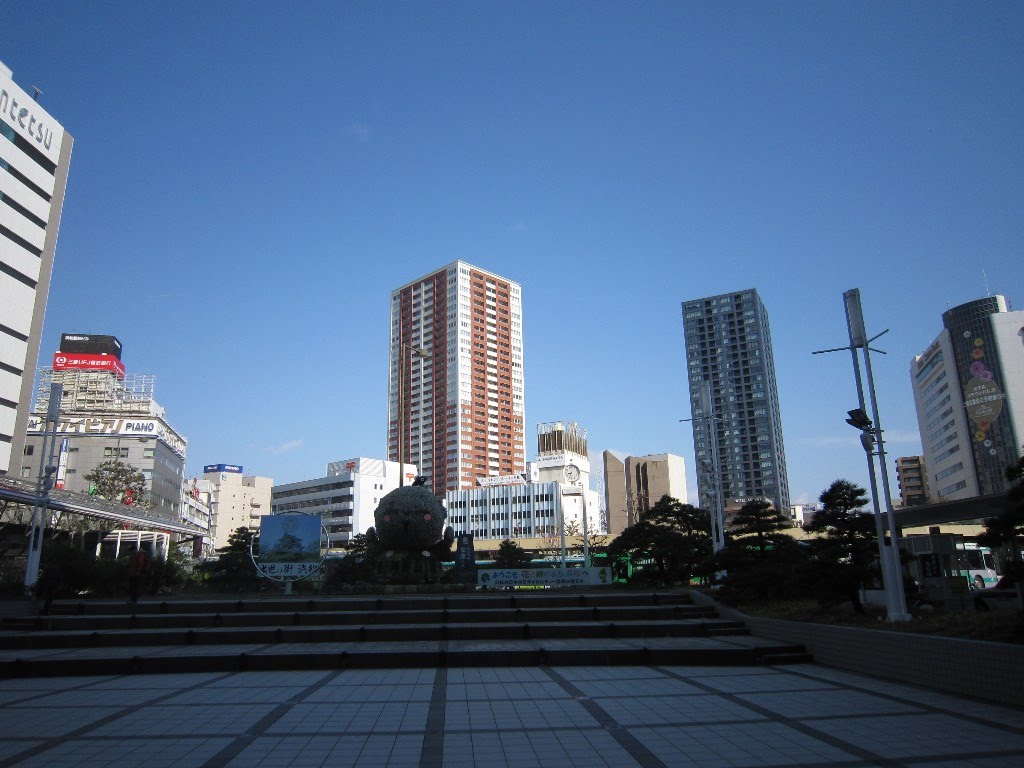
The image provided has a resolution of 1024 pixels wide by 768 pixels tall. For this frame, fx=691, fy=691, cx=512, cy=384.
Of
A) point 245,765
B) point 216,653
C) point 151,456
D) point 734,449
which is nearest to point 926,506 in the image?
point 216,653

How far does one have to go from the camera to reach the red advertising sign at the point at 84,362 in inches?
2876

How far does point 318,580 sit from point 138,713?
1286cm

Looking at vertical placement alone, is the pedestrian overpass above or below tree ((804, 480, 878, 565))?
above

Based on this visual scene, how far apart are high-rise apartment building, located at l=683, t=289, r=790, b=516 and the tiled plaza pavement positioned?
119m

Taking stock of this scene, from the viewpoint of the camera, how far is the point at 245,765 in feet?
19.7

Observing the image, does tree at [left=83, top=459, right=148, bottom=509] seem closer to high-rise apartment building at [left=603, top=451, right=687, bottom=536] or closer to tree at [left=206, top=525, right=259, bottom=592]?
tree at [left=206, top=525, right=259, bottom=592]

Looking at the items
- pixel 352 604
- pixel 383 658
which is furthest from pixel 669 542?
pixel 383 658

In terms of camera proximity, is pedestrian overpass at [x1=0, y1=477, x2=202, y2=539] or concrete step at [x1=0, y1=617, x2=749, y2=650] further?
pedestrian overpass at [x1=0, y1=477, x2=202, y2=539]

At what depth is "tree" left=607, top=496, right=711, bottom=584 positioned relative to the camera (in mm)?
23203

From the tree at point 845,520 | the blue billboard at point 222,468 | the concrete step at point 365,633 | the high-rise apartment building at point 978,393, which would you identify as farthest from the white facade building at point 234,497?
the tree at point 845,520

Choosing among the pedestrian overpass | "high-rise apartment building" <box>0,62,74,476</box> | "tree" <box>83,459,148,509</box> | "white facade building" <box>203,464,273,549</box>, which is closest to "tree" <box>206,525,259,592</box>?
the pedestrian overpass

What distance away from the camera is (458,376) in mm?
132500

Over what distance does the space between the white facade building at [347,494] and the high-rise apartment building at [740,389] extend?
56.9 m

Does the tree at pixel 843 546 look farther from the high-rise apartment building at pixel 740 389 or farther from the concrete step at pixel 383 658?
the high-rise apartment building at pixel 740 389
